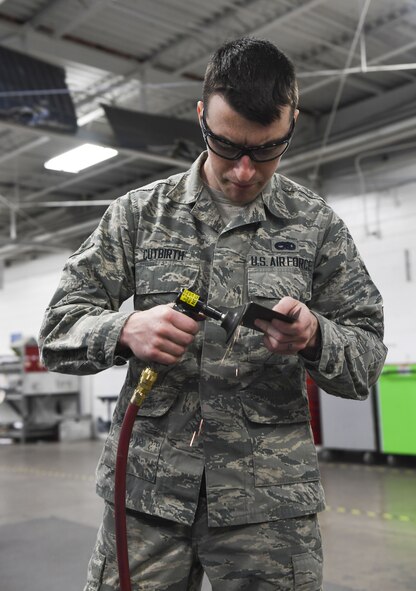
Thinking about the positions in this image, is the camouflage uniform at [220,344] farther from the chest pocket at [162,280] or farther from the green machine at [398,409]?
the green machine at [398,409]

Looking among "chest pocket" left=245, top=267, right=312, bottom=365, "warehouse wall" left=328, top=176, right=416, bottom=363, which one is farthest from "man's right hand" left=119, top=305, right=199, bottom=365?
"warehouse wall" left=328, top=176, right=416, bottom=363

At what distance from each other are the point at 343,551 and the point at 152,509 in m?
2.89

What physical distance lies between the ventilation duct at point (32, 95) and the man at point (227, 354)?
406cm

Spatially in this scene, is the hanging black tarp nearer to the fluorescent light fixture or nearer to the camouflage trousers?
the fluorescent light fixture

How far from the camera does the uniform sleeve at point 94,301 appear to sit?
3.48ft

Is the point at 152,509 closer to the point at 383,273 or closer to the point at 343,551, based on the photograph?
the point at 343,551

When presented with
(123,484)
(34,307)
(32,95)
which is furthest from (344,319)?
(34,307)

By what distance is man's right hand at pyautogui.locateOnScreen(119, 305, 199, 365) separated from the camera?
970 millimetres

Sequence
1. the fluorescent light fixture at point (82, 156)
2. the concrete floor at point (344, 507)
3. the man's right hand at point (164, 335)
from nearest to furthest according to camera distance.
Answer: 1. the man's right hand at point (164, 335)
2. the concrete floor at point (344, 507)
3. the fluorescent light fixture at point (82, 156)

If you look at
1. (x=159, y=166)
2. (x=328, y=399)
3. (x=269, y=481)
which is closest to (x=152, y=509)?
(x=269, y=481)

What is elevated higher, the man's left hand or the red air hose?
the man's left hand

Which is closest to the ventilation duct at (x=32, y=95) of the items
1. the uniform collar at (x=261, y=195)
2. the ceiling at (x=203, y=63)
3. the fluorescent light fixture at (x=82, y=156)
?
the ceiling at (x=203, y=63)

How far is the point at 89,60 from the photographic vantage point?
5941 millimetres

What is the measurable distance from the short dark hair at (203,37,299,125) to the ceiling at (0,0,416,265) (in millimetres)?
4028
